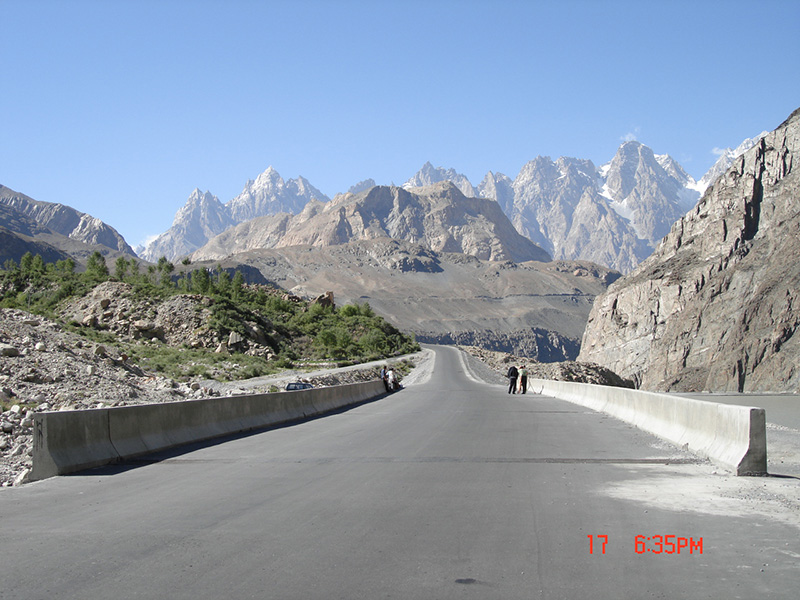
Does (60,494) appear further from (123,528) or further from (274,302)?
(274,302)

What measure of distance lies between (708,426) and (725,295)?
88.3m

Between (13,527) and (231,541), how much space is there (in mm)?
2410

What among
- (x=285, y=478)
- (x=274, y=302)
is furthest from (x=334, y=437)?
(x=274, y=302)

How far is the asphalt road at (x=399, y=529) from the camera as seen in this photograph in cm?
538

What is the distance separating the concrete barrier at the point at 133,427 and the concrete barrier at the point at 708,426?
9.06m

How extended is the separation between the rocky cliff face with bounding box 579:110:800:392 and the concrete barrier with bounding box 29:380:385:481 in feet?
192

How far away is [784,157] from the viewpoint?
97.2m

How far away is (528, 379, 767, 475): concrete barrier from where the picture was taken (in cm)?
992

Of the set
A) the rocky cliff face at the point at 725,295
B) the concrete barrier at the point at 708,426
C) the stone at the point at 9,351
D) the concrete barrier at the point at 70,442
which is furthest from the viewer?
the rocky cliff face at the point at 725,295
